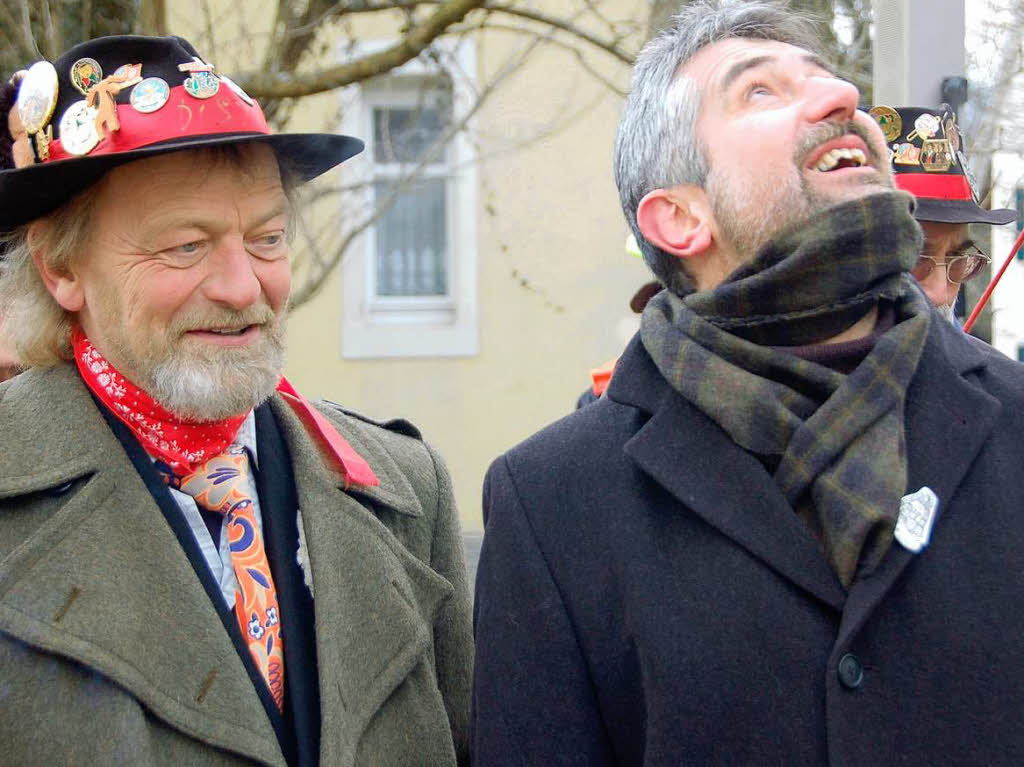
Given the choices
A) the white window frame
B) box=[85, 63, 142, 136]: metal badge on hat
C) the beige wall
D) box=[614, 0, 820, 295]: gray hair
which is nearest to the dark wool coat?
box=[614, 0, 820, 295]: gray hair

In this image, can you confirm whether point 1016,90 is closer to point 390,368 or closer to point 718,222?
point 390,368

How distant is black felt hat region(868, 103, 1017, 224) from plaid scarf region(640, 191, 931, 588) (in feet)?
3.64

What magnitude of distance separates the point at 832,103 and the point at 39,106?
4.61 ft

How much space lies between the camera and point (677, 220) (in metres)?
2.11

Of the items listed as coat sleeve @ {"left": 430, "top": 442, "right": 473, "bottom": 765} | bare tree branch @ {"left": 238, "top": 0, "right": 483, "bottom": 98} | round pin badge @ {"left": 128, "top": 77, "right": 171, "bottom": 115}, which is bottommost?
coat sleeve @ {"left": 430, "top": 442, "right": 473, "bottom": 765}

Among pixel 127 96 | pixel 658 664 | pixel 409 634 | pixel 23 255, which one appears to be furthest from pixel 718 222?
pixel 23 255

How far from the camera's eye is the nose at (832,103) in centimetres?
196

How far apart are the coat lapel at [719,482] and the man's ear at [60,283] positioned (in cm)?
102

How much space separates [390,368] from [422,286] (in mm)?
710

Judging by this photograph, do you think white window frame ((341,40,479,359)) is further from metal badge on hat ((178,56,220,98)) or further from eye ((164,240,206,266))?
eye ((164,240,206,266))

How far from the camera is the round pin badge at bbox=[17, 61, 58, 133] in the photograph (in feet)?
7.37

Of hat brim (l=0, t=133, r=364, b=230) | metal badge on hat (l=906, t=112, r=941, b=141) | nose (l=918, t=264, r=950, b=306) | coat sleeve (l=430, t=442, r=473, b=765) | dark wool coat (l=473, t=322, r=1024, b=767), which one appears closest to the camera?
dark wool coat (l=473, t=322, r=1024, b=767)

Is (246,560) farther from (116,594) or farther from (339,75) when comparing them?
(339,75)

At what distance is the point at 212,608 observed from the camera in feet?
6.89
